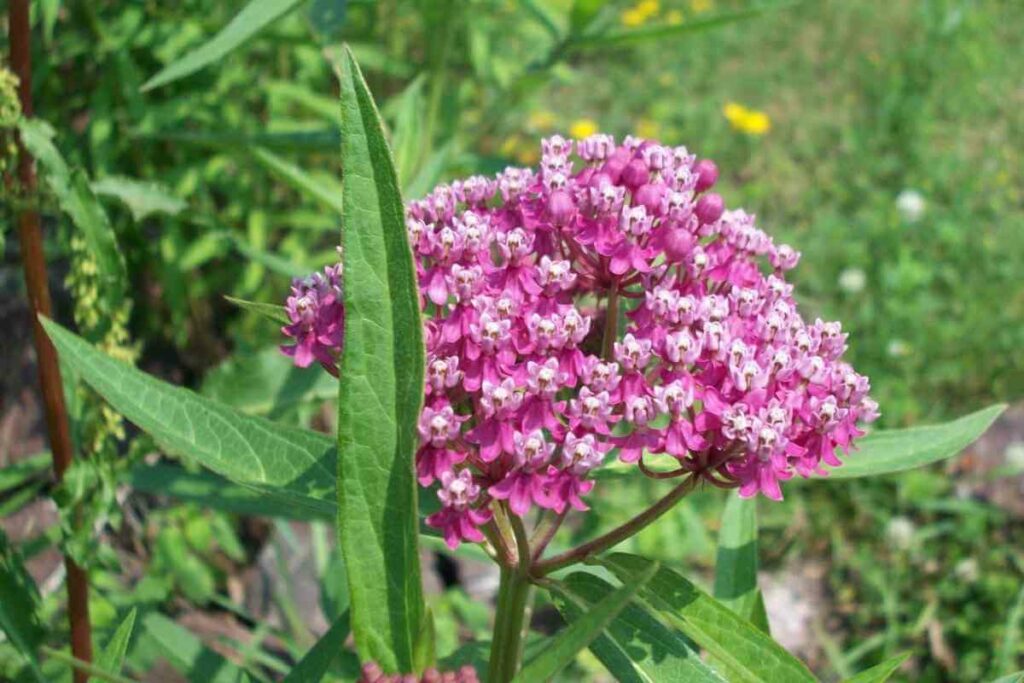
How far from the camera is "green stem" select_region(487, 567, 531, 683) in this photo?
4.57 feet

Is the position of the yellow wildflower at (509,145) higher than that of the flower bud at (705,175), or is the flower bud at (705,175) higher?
the flower bud at (705,175)

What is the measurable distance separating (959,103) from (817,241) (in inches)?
58.8

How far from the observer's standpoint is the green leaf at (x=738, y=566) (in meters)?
1.68

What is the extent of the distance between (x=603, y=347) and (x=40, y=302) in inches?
31.5

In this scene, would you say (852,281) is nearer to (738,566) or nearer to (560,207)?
(738,566)

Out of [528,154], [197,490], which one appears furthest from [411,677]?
[528,154]

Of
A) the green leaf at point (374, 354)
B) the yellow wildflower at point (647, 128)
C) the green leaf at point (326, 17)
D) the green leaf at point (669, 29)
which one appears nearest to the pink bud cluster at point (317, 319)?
the green leaf at point (374, 354)

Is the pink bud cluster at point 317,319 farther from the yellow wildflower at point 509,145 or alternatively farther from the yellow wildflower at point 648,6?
the yellow wildflower at point 648,6

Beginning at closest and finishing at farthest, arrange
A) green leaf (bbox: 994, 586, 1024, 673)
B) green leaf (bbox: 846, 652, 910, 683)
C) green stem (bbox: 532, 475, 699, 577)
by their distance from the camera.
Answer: green leaf (bbox: 846, 652, 910, 683), green stem (bbox: 532, 475, 699, 577), green leaf (bbox: 994, 586, 1024, 673)

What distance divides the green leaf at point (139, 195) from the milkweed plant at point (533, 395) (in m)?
0.63

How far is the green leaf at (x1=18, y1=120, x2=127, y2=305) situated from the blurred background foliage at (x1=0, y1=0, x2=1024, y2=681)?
0.05 meters

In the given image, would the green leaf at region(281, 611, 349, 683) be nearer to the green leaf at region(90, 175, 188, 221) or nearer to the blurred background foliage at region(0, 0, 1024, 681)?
the blurred background foliage at region(0, 0, 1024, 681)

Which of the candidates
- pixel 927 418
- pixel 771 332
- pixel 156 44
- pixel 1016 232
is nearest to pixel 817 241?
pixel 1016 232

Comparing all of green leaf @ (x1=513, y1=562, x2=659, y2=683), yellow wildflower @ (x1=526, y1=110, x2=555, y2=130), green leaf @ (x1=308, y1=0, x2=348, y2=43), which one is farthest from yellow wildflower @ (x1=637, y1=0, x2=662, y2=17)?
green leaf @ (x1=513, y1=562, x2=659, y2=683)
